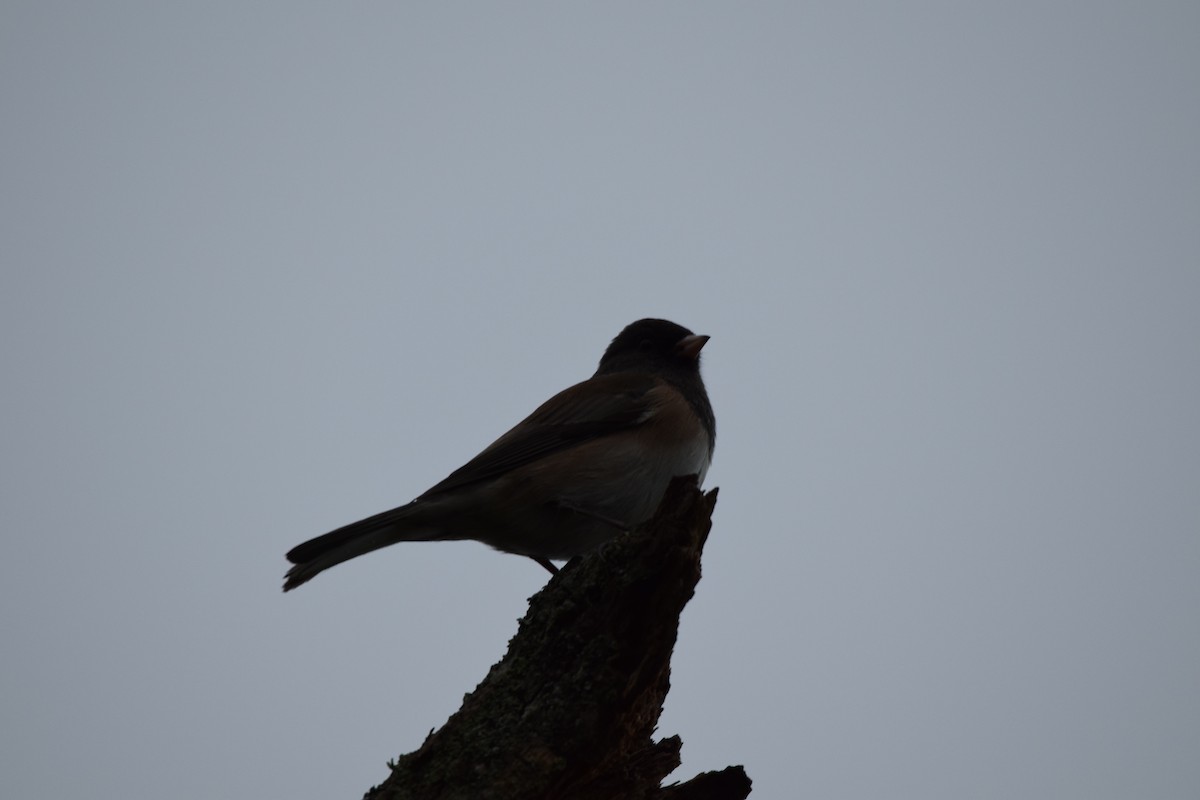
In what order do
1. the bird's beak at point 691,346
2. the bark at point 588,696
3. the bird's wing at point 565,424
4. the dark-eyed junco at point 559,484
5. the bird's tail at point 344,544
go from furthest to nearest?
the bird's beak at point 691,346 → the bird's wing at point 565,424 → the dark-eyed junco at point 559,484 → the bird's tail at point 344,544 → the bark at point 588,696

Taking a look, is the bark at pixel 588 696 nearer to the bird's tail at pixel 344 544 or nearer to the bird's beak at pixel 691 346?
the bird's tail at pixel 344 544

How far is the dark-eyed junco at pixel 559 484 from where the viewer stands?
4.71 m

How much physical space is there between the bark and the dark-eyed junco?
1561 mm

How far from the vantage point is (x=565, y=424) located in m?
5.27

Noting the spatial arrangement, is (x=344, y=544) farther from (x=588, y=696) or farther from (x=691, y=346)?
(x=691, y=346)

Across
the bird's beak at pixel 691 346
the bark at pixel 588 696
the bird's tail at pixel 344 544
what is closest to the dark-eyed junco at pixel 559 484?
the bird's tail at pixel 344 544

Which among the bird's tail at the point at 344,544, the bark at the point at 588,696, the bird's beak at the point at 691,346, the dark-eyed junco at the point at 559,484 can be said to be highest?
the bird's beak at the point at 691,346

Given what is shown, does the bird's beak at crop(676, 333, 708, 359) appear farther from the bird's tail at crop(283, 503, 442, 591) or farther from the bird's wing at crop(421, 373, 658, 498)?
the bird's tail at crop(283, 503, 442, 591)

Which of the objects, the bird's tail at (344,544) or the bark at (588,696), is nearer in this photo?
the bark at (588,696)

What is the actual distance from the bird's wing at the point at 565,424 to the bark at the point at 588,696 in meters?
1.77

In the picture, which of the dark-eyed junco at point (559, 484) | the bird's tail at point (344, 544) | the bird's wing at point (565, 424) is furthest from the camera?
the bird's wing at point (565, 424)

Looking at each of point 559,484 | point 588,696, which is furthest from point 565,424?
point 588,696

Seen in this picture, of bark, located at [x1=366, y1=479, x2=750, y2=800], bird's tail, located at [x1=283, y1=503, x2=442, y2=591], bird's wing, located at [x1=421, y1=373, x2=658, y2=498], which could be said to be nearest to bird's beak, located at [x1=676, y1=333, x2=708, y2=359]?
bird's wing, located at [x1=421, y1=373, x2=658, y2=498]

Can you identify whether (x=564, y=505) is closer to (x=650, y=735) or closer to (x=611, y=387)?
(x=611, y=387)
